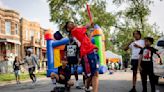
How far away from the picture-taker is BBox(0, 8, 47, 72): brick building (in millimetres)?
49094

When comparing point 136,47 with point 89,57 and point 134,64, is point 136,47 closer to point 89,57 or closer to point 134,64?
point 134,64

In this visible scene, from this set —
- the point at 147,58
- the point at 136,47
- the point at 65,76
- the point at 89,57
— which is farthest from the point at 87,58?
the point at 136,47

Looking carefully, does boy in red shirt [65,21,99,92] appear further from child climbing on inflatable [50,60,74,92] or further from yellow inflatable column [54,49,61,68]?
yellow inflatable column [54,49,61,68]

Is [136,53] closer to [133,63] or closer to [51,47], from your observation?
[133,63]

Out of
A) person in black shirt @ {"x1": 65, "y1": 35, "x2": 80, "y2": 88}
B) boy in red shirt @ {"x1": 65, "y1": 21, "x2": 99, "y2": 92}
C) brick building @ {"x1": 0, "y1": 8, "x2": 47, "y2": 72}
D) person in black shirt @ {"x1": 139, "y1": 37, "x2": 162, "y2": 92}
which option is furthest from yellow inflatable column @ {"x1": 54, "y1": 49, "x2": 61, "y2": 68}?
brick building @ {"x1": 0, "y1": 8, "x2": 47, "y2": 72}

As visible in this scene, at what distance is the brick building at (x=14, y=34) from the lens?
161ft

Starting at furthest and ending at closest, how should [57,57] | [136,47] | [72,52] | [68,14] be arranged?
[68,14]
[57,57]
[136,47]
[72,52]

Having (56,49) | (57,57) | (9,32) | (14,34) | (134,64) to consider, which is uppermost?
(9,32)

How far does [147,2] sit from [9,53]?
1166 inches

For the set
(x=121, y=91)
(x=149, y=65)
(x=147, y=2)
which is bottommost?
Result: (x=121, y=91)

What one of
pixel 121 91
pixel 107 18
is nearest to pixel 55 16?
pixel 107 18

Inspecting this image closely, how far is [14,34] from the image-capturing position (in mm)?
51812

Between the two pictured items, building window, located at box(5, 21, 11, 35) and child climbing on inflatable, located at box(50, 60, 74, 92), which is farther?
building window, located at box(5, 21, 11, 35)

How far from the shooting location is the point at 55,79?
9938 mm
